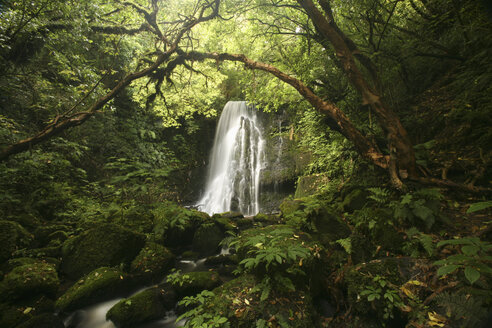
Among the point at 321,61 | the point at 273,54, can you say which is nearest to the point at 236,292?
the point at 321,61

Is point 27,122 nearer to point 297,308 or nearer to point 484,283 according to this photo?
point 297,308

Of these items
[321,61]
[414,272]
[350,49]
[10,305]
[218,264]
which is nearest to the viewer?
[414,272]

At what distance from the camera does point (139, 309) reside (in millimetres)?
3264

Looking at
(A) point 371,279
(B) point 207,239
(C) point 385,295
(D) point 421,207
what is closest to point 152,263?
(B) point 207,239

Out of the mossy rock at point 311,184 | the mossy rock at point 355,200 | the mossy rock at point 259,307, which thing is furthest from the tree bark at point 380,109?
the mossy rock at point 311,184

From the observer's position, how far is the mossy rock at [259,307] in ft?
7.84

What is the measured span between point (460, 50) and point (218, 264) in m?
7.37

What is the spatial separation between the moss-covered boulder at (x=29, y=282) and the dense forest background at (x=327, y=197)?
20mm

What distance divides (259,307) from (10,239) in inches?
201

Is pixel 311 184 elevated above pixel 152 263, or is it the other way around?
pixel 311 184

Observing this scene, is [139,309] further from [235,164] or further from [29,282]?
[235,164]

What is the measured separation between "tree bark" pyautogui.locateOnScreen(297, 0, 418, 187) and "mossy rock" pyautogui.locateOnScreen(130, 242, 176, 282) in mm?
5061

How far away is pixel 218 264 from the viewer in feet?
16.4

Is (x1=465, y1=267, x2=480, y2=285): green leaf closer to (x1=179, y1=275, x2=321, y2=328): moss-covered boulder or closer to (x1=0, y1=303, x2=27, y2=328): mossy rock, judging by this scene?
(x1=179, y1=275, x2=321, y2=328): moss-covered boulder
